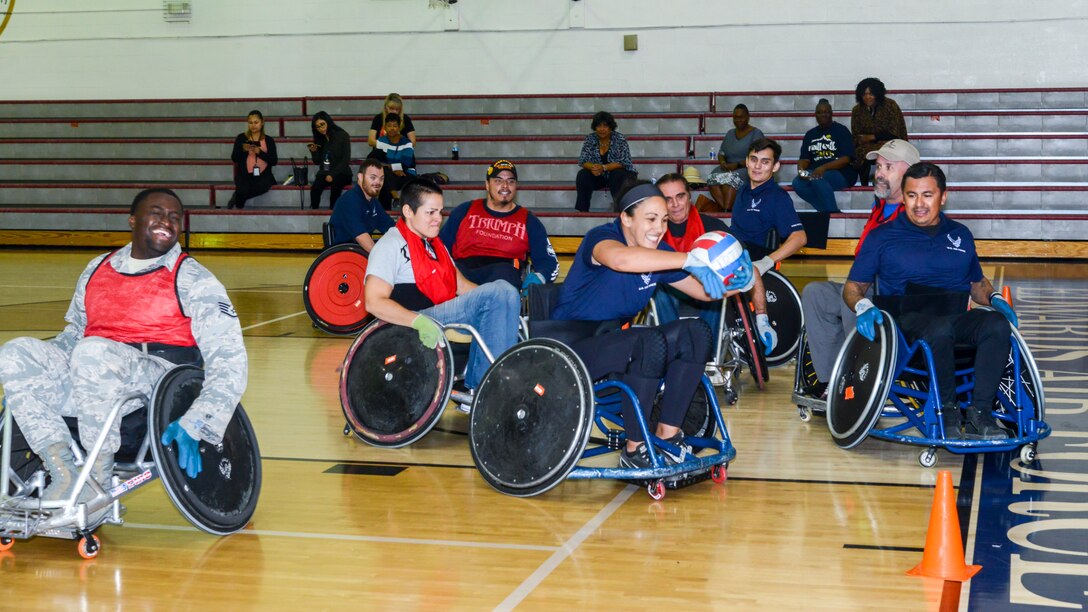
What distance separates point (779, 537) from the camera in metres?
3.77

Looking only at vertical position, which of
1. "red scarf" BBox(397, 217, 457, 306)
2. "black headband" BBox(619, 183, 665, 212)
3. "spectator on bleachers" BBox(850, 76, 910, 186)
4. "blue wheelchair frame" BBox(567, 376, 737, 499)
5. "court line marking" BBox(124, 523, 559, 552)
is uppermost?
"spectator on bleachers" BBox(850, 76, 910, 186)

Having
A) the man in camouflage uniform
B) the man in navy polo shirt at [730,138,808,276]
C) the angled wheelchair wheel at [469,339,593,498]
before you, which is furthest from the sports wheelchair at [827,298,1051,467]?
the man in camouflage uniform

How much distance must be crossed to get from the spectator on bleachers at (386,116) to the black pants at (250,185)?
172cm

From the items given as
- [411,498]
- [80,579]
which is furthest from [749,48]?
[80,579]

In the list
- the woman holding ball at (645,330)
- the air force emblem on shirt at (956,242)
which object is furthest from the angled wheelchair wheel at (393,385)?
the air force emblem on shirt at (956,242)

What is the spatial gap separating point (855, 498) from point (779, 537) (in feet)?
1.94

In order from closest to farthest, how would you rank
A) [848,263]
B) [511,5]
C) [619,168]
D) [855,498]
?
[855,498] → [848,263] → [619,168] → [511,5]

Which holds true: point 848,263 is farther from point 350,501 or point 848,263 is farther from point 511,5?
point 350,501

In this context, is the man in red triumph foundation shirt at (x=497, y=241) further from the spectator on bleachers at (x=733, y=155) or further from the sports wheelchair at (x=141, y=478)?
the spectator on bleachers at (x=733, y=155)

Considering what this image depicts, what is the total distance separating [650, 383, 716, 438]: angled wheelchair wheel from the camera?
15.4ft

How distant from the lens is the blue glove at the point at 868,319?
473 cm

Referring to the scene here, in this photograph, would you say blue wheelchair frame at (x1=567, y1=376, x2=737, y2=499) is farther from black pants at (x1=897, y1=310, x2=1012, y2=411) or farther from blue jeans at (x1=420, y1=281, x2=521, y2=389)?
black pants at (x1=897, y1=310, x2=1012, y2=411)

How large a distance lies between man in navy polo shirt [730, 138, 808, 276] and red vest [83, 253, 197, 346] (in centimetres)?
359

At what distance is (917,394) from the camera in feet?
15.9
